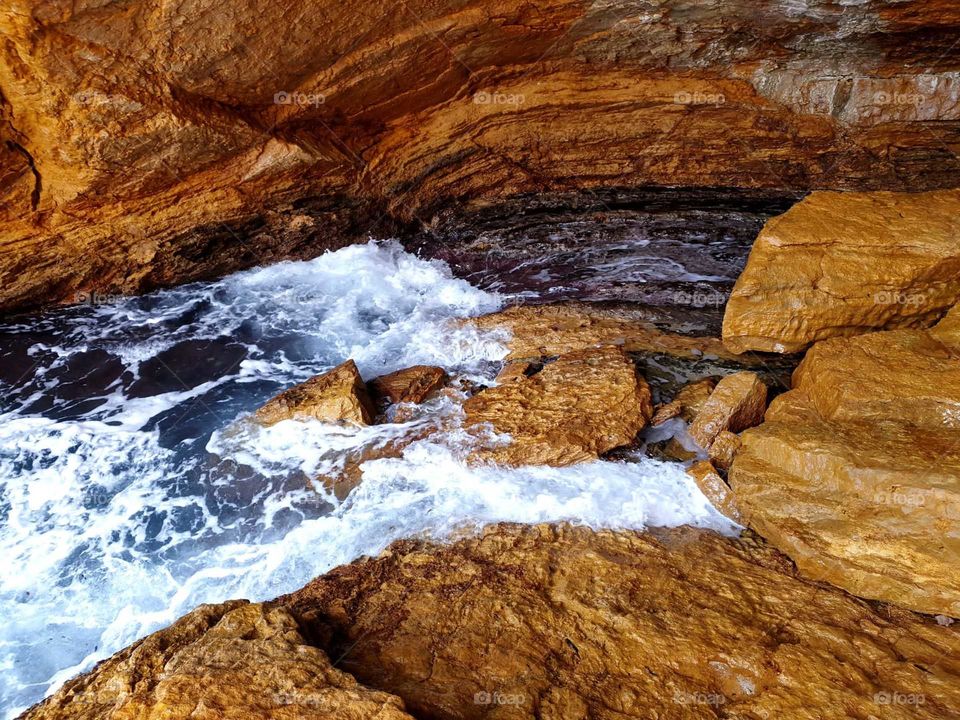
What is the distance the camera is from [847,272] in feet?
18.1

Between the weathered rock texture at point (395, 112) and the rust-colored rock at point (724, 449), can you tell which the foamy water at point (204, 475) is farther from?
the weathered rock texture at point (395, 112)

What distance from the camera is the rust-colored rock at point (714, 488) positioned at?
4457mm

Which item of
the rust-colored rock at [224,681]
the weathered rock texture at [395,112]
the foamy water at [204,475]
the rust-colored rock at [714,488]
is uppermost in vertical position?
the weathered rock texture at [395,112]

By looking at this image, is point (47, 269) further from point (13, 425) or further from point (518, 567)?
point (518, 567)

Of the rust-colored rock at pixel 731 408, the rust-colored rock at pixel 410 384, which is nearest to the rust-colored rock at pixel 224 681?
the rust-colored rock at pixel 410 384

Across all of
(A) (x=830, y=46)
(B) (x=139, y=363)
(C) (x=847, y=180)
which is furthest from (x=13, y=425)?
(C) (x=847, y=180)

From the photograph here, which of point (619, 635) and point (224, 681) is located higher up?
point (224, 681)

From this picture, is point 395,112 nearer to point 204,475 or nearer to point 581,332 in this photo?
point 581,332

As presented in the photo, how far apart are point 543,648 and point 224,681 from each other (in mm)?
1585

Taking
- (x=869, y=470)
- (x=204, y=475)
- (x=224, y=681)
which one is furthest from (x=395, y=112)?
(x=224, y=681)

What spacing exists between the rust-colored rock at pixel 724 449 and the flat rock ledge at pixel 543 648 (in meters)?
1.01

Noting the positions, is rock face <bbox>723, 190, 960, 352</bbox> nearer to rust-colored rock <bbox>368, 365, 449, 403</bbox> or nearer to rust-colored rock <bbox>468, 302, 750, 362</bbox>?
rust-colored rock <bbox>468, 302, 750, 362</bbox>

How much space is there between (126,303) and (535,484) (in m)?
6.19

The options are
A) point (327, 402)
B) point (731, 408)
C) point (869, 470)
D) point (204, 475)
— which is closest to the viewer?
point (869, 470)
